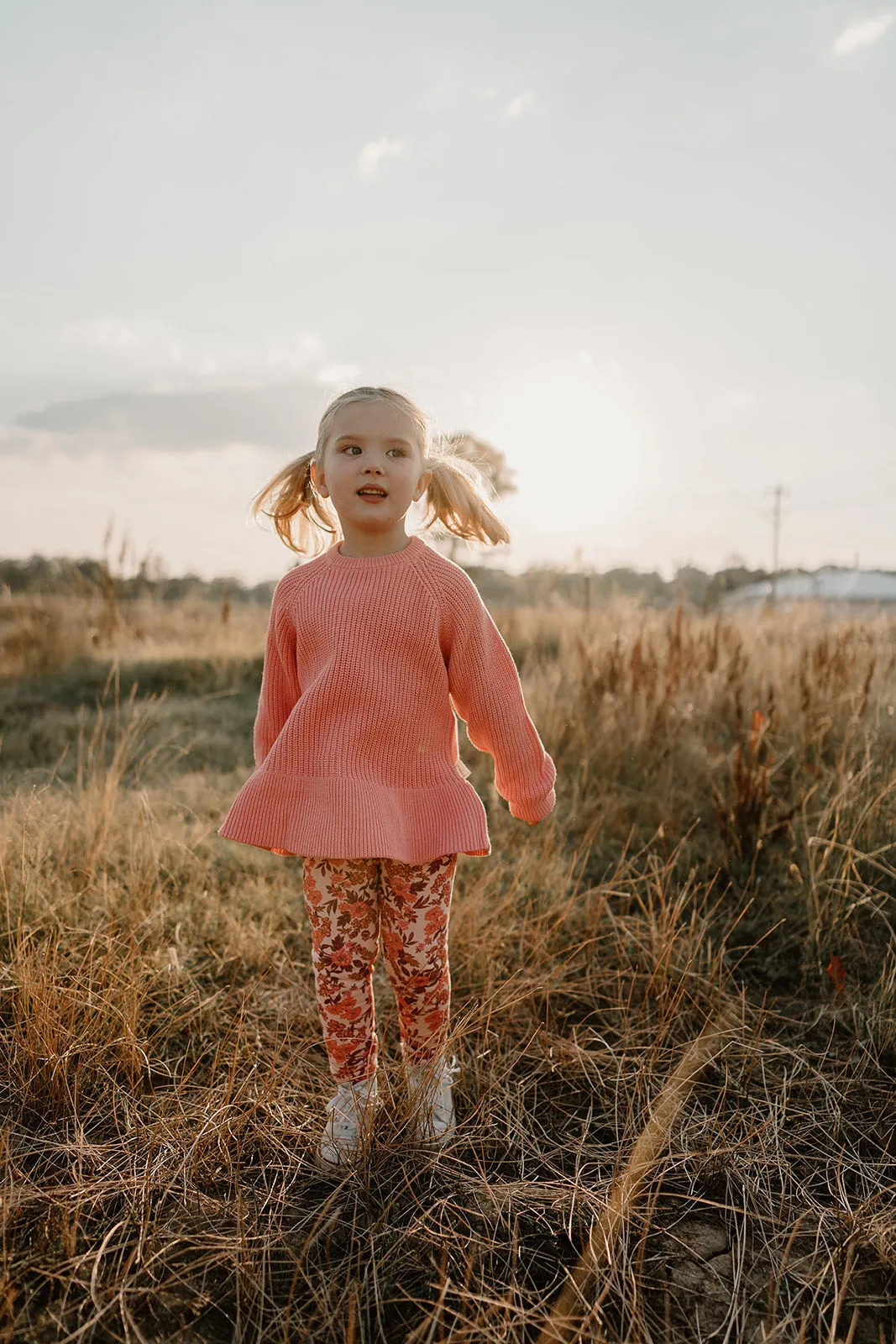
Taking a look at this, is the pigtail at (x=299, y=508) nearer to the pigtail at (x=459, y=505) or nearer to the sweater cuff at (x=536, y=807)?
the pigtail at (x=459, y=505)

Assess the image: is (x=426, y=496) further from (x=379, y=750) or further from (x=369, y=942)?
(x=369, y=942)

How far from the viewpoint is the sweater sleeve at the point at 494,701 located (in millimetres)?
1823

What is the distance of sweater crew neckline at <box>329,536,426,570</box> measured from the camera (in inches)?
71.0

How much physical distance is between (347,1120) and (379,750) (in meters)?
0.74

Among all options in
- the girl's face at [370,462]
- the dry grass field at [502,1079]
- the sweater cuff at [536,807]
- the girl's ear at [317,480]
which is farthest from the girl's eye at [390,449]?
the dry grass field at [502,1079]

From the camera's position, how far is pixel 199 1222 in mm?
1481

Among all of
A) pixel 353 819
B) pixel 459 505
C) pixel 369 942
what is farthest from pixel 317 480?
pixel 369 942

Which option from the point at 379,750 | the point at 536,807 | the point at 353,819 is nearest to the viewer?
the point at 353,819

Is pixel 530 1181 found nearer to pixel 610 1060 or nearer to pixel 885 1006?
pixel 610 1060

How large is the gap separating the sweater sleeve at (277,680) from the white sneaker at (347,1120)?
0.70m

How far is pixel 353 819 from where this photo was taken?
1.69 m

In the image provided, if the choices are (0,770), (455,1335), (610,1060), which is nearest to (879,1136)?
(610,1060)

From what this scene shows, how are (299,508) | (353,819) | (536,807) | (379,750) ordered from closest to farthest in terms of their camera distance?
(353,819) < (379,750) < (536,807) < (299,508)

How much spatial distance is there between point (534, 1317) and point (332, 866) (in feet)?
2.71
